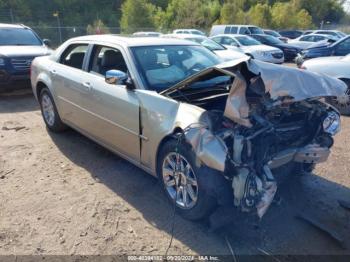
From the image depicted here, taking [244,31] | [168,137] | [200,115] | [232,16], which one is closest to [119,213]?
[168,137]

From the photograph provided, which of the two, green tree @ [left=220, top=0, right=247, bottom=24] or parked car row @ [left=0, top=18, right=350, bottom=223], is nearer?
parked car row @ [left=0, top=18, right=350, bottom=223]

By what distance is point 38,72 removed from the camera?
5742 millimetres

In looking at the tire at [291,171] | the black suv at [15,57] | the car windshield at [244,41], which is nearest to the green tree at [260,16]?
the car windshield at [244,41]

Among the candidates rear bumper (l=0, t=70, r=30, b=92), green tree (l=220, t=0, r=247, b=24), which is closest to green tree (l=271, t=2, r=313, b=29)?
green tree (l=220, t=0, r=247, b=24)

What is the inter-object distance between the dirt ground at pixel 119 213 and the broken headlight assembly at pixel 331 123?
80 centimetres

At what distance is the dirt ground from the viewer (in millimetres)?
3039

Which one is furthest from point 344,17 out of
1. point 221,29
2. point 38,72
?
point 38,72

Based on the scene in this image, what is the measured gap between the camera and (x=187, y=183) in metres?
3.28

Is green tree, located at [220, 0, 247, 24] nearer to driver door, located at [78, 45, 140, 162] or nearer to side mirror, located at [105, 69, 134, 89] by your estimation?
driver door, located at [78, 45, 140, 162]

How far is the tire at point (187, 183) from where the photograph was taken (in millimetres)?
3074

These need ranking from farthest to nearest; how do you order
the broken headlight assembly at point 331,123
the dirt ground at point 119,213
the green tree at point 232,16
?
the green tree at point 232,16, the broken headlight assembly at point 331,123, the dirt ground at point 119,213

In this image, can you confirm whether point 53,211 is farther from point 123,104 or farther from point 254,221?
point 254,221

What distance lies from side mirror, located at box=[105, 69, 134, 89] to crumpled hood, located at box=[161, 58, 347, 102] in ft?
2.15

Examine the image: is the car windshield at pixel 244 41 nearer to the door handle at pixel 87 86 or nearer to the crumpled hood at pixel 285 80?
the door handle at pixel 87 86
